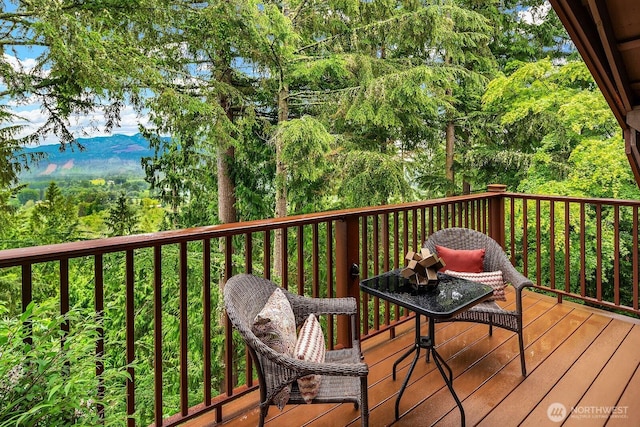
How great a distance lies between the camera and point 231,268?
6.59 ft

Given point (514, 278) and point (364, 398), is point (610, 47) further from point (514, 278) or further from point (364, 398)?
point (364, 398)

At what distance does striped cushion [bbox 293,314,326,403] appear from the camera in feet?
5.45

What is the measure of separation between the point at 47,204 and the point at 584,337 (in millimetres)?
8327

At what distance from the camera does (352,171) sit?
8406mm

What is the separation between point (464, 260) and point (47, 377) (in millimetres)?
2668

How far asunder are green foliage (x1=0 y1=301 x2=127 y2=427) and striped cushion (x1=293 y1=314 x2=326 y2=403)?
2.28 ft

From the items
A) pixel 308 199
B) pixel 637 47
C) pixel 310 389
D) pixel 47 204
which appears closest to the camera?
pixel 310 389

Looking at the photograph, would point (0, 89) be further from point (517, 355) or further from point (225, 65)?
point (517, 355)

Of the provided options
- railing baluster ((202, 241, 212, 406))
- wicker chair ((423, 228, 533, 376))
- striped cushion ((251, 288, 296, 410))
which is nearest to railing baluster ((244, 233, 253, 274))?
railing baluster ((202, 241, 212, 406))

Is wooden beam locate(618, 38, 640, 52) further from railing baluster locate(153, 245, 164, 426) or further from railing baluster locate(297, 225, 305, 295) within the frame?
railing baluster locate(153, 245, 164, 426)

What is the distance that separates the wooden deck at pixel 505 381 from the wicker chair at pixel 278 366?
1.62 ft

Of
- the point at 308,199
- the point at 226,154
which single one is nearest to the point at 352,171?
the point at 308,199

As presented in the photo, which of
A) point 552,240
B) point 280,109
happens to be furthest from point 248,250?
point 280,109

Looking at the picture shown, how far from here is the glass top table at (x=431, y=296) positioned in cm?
197
